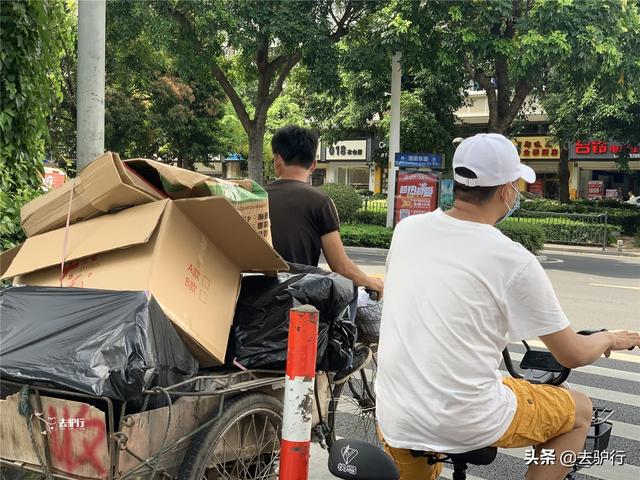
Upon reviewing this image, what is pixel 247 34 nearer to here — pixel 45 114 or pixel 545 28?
pixel 545 28

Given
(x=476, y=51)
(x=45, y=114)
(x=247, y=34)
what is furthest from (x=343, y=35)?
(x=45, y=114)

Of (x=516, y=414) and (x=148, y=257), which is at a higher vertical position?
(x=148, y=257)

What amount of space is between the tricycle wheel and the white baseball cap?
1330 mm

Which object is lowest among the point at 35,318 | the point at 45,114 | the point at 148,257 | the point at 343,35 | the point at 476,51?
the point at 35,318

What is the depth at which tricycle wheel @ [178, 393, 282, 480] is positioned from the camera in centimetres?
249

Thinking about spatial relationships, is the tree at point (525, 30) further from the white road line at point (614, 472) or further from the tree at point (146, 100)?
the white road line at point (614, 472)

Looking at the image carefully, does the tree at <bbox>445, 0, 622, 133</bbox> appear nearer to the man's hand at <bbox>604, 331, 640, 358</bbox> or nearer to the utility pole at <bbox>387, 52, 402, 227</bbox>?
the utility pole at <bbox>387, 52, 402, 227</bbox>

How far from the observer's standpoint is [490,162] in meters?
2.12

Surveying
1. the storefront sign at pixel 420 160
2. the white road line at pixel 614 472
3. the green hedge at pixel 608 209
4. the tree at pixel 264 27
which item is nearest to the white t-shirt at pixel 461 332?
the white road line at pixel 614 472

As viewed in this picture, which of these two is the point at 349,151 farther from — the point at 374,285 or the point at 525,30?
the point at 374,285

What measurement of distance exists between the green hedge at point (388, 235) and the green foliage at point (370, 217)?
5.71 feet

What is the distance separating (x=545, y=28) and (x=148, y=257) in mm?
13040

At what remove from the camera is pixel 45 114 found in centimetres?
516

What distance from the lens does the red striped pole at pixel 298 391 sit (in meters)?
2.30
